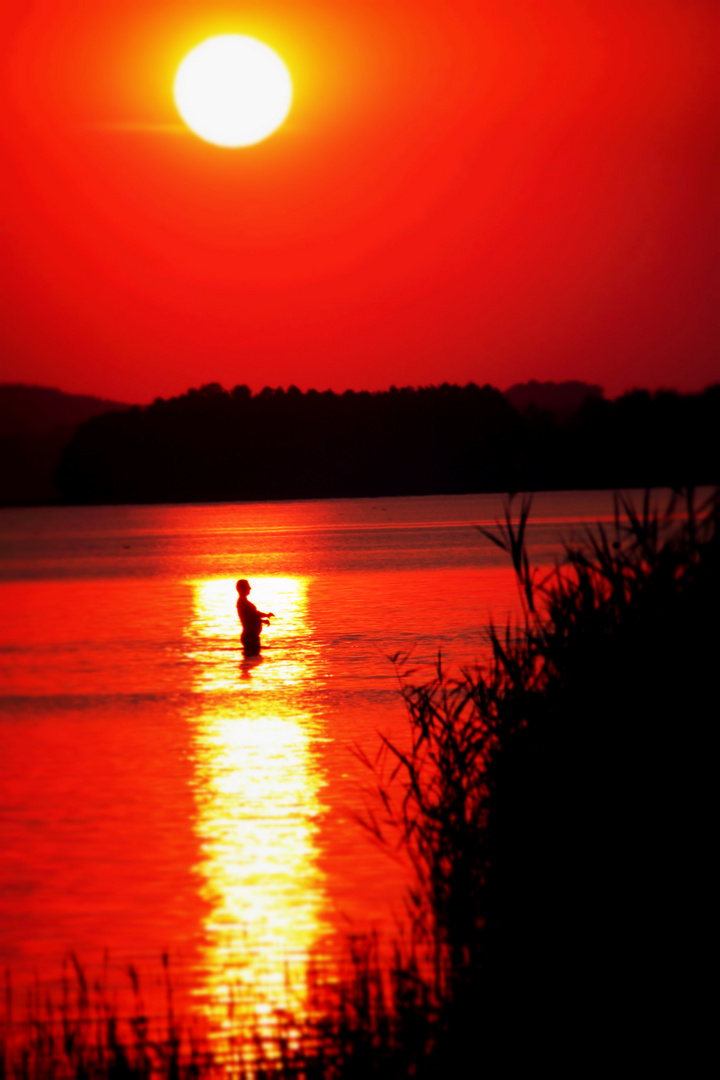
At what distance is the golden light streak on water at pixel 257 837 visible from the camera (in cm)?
813

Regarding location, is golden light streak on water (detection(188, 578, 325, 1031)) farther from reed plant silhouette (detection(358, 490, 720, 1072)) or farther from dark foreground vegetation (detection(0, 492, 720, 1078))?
reed plant silhouette (detection(358, 490, 720, 1072))

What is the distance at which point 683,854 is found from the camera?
7.30 m

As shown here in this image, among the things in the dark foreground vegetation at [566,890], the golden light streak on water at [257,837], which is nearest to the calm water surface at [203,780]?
the golden light streak on water at [257,837]

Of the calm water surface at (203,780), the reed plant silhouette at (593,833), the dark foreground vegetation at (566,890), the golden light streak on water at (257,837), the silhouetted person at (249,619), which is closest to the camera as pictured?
the dark foreground vegetation at (566,890)

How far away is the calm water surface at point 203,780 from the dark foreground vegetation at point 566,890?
35.7 inches

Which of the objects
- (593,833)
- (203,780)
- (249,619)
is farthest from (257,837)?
(249,619)

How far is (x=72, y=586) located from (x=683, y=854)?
48.2 metres

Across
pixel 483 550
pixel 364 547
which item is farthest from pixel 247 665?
pixel 364 547

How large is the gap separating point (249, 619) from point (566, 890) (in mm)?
17137

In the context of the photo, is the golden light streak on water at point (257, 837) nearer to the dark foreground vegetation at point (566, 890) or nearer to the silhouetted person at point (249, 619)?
the dark foreground vegetation at point (566, 890)

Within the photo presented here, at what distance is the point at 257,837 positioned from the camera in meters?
12.0

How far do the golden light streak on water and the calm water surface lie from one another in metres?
0.03

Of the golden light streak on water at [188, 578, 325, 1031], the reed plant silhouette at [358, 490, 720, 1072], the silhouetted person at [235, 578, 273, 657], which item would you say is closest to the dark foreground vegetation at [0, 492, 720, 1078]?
the reed plant silhouette at [358, 490, 720, 1072]

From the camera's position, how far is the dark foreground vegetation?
19.6ft
